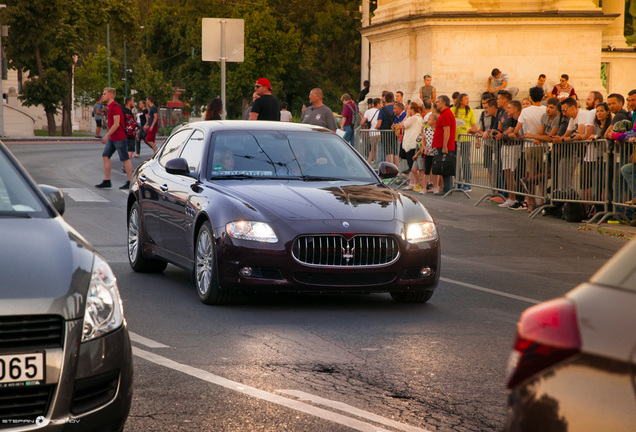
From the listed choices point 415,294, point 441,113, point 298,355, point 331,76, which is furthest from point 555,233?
point 331,76

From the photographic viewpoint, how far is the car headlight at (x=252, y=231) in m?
8.55

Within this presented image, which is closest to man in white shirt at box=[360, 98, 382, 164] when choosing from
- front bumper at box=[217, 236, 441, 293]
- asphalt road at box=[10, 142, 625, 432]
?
asphalt road at box=[10, 142, 625, 432]

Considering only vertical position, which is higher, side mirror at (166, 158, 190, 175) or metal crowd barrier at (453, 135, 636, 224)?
side mirror at (166, 158, 190, 175)

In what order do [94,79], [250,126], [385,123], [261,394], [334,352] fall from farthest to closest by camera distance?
[94,79]
[385,123]
[250,126]
[334,352]
[261,394]

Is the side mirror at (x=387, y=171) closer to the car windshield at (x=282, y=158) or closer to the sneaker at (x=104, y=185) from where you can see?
the car windshield at (x=282, y=158)

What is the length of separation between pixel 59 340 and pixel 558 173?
13.1 meters

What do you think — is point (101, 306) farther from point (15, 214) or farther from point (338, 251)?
point (338, 251)

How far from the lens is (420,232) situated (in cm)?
889

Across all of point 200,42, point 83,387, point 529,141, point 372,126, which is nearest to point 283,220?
point 83,387

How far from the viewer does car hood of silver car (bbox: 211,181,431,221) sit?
8742 millimetres

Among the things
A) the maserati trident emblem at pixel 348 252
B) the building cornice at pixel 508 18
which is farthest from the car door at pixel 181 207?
the building cornice at pixel 508 18

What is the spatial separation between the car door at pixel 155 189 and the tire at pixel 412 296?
7.43 feet

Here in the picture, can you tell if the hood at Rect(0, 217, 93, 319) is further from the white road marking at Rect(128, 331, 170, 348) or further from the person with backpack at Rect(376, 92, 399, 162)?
the person with backpack at Rect(376, 92, 399, 162)

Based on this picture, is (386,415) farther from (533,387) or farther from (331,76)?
(331,76)
